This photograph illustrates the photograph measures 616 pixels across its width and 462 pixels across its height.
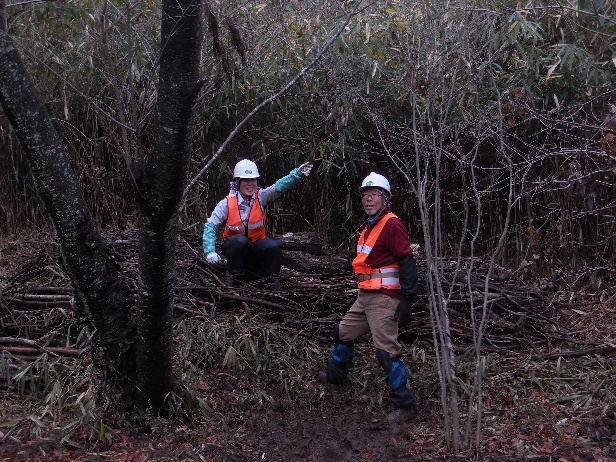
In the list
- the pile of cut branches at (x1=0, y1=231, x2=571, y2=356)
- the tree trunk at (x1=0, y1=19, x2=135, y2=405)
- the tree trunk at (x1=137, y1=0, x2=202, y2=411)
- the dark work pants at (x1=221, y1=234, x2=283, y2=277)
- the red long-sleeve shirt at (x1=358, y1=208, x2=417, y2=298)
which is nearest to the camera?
the tree trunk at (x1=137, y1=0, x2=202, y2=411)

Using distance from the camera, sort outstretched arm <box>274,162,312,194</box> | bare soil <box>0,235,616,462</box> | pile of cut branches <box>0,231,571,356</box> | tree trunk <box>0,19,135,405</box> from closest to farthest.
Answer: tree trunk <box>0,19,135,405</box> → bare soil <box>0,235,616,462</box> → pile of cut branches <box>0,231,571,356</box> → outstretched arm <box>274,162,312,194</box>

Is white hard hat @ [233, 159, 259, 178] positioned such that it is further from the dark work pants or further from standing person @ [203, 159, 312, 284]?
the dark work pants

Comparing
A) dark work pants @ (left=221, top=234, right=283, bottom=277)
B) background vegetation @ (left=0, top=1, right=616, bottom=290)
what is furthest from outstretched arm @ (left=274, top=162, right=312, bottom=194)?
background vegetation @ (left=0, top=1, right=616, bottom=290)

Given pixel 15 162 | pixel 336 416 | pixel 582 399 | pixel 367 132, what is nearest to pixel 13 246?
pixel 15 162

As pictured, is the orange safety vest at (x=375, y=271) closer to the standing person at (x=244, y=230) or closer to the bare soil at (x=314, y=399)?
the bare soil at (x=314, y=399)

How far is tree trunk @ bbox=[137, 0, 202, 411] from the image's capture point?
2922 mm

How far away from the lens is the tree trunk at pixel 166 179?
2922 millimetres

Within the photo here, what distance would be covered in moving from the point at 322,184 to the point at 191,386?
3.53m

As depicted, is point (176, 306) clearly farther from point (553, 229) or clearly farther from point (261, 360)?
point (553, 229)

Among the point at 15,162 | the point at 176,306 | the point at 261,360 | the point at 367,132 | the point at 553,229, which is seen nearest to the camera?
the point at 261,360

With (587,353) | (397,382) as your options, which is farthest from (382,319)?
(587,353)

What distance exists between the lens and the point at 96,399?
3.89 metres

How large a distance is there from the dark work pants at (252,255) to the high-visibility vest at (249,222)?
9cm

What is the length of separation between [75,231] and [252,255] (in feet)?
7.33
